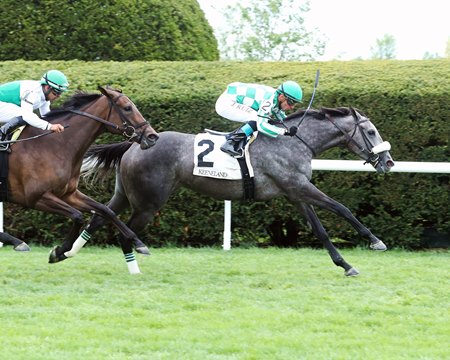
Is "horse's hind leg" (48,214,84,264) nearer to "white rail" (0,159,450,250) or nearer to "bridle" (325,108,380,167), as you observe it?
"bridle" (325,108,380,167)

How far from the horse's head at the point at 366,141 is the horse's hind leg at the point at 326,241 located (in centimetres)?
70

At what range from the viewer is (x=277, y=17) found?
19.9m

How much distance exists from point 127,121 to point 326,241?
6.49 ft

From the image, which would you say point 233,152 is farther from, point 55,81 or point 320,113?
point 55,81

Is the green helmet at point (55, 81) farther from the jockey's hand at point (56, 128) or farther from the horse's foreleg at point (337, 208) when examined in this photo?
the horse's foreleg at point (337, 208)

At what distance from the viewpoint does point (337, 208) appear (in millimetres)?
7605

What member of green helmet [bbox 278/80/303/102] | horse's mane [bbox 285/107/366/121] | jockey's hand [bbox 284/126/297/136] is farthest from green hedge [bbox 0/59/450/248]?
green helmet [bbox 278/80/303/102]

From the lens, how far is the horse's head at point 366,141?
7.97 m

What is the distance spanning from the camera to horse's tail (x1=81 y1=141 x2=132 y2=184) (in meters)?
8.12

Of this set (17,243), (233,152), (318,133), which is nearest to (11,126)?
(17,243)

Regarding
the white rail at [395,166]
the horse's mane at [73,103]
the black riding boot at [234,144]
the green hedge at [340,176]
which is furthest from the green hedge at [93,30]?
the black riding boot at [234,144]

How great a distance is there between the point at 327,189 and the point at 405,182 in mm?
830

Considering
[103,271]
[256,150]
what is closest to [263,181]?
[256,150]

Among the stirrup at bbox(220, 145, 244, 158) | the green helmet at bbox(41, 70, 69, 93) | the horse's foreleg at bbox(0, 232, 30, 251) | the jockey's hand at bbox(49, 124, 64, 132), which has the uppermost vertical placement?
the green helmet at bbox(41, 70, 69, 93)
